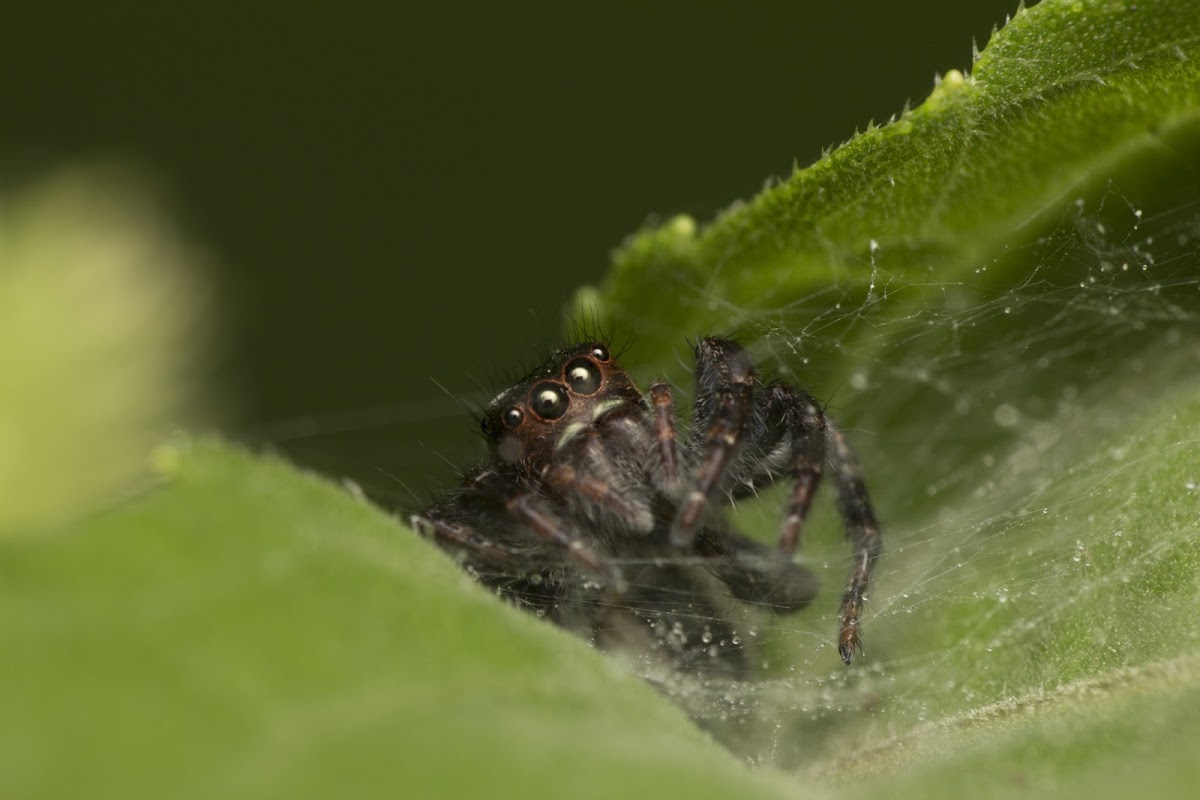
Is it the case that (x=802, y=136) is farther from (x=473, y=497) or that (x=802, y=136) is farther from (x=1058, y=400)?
(x=473, y=497)

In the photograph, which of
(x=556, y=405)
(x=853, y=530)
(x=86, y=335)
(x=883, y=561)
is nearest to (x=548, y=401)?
(x=556, y=405)

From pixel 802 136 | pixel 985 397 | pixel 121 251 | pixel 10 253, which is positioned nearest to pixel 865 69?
pixel 802 136

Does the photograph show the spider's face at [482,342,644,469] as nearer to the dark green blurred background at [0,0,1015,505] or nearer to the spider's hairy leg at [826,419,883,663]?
the spider's hairy leg at [826,419,883,663]

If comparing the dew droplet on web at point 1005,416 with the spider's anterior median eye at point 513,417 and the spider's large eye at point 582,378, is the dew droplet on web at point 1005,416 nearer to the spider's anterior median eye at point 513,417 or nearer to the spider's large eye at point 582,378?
the spider's large eye at point 582,378

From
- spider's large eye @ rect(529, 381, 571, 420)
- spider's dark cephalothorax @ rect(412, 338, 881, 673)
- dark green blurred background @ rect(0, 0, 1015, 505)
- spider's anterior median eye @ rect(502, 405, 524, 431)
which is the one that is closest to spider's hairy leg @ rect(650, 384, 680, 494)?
spider's dark cephalothorax @ rect(412, 338, 881, 673)

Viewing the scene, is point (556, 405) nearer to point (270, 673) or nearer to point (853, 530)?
point (853, 530)

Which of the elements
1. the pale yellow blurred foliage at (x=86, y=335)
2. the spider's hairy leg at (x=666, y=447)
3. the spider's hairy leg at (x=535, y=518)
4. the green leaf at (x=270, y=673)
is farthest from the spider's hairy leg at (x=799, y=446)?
the pale yellow blurred foliage at (x=86, y=335)
